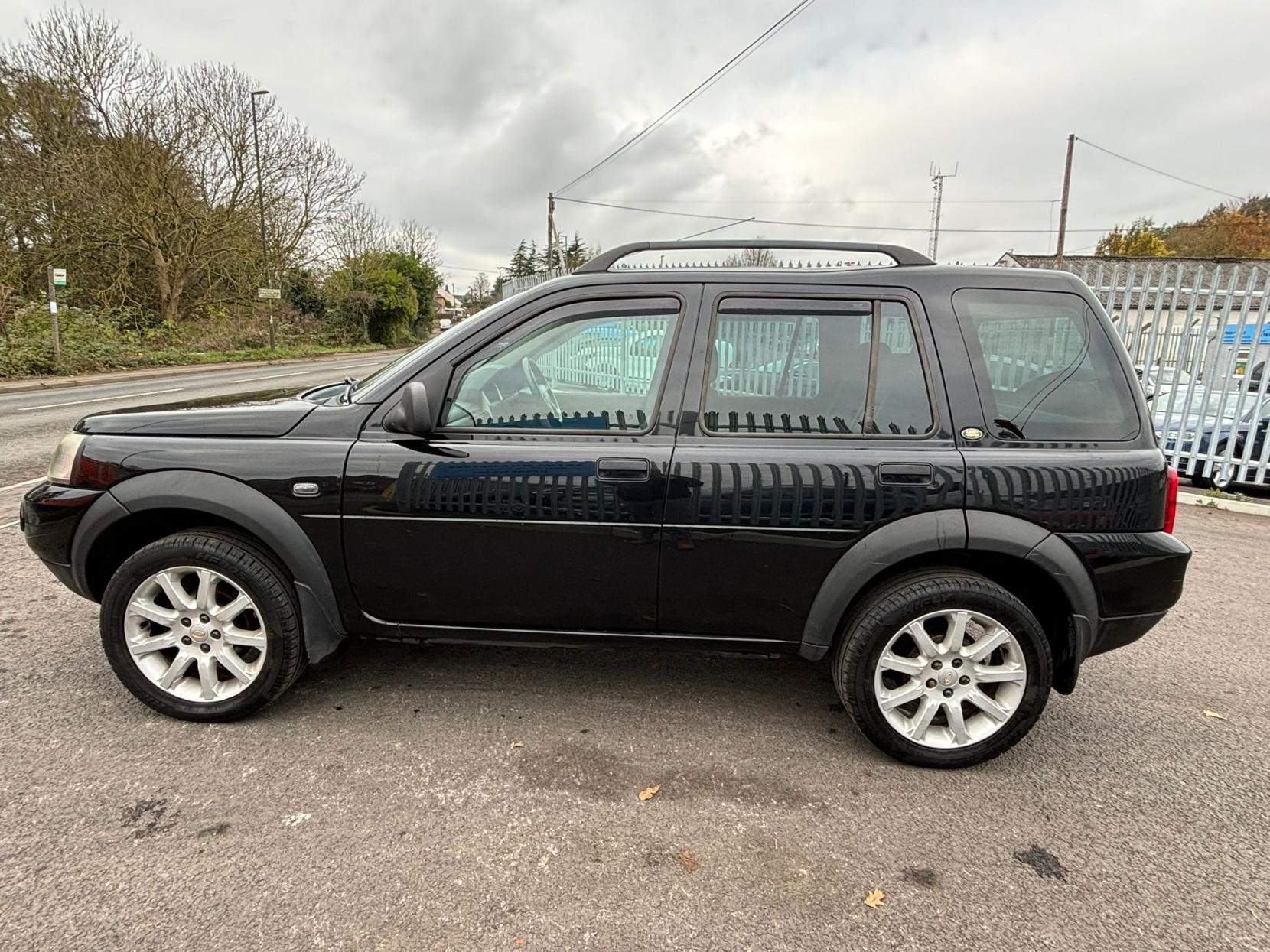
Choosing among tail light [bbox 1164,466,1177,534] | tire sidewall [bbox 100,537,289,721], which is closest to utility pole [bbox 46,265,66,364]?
tire sidewall [bbox 100,537,289,721]

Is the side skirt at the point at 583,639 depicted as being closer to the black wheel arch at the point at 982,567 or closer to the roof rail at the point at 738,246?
the black wheel arch at the point at 982,567

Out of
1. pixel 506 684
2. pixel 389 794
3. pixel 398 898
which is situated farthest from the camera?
pixel 506 684

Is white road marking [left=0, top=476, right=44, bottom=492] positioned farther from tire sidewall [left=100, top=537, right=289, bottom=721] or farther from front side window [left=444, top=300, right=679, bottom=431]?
front side window [left=444, top=300, right=679, bottom=431]

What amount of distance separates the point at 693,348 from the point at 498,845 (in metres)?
1.81

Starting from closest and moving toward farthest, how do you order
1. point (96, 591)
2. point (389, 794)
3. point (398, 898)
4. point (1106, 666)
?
1. point (398, 898)
2. point (389, 794)
3. point (96, 591)
4. point (1106, 666)

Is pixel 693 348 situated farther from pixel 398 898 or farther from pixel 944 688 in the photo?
pixel 398 898

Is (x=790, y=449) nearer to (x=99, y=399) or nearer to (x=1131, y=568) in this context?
(x=1131, y=568)

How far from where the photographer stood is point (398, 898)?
74.4 inches

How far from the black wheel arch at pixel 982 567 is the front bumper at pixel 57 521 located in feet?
9.30

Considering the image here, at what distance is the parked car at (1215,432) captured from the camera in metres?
7.03

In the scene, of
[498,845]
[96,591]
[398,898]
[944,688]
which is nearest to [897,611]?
[944,688]

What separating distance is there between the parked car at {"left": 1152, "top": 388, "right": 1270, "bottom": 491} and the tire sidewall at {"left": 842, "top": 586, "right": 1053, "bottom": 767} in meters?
6.45

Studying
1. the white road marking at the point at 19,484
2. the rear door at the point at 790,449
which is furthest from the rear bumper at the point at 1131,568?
the white road marking at the point at 19,484

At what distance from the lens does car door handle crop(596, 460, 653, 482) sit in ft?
8.02
